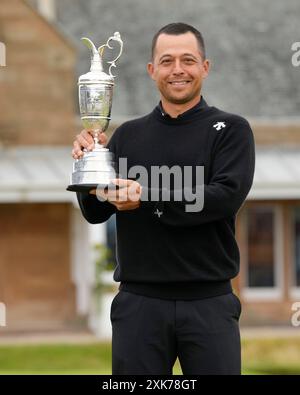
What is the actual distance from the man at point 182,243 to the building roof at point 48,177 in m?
15.3

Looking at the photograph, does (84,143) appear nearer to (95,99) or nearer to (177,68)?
(95,99)

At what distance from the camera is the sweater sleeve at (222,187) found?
4215mm

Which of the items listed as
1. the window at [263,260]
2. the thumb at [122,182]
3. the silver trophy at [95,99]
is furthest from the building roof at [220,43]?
the thumb at [122,182]

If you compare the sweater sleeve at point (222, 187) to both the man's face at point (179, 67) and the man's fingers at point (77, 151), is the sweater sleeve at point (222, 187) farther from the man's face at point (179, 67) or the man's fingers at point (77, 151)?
the man's fingers at point (77, 151)

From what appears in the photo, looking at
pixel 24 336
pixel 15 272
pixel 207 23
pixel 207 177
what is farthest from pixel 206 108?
pixel 207 23

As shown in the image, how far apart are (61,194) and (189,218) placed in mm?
15776

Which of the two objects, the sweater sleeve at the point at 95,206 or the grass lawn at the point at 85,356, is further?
the grass lawn at the point at 85,356

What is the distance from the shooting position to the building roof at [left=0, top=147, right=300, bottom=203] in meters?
19.9

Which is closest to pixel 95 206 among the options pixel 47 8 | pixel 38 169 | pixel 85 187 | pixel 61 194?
pixel 85 187

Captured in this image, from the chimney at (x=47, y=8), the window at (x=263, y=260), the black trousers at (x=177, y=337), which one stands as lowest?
the black trousers at (x=177, y=337)

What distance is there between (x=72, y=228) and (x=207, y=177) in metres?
16.3

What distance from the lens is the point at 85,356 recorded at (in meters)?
16.6

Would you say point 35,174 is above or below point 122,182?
above

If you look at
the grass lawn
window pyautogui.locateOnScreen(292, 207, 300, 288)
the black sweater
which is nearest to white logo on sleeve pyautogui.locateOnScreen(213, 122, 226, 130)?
the black sweater
